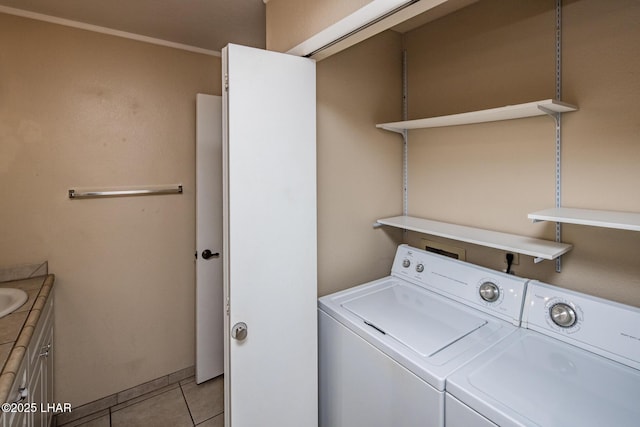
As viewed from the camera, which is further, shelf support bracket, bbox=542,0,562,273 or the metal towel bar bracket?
the metal towel bar bracket

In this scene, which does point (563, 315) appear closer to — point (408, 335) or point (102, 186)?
point (408, 335)

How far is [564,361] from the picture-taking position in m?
1.12

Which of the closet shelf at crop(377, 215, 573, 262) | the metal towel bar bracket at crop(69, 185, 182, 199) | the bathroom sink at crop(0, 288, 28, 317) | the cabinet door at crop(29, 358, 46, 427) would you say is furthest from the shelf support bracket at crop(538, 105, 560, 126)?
the bathroom sink at crop(0, 288, 28, 317)

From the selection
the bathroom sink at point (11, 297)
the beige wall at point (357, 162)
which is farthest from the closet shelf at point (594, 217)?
the bathroom sink at point (11, 297)

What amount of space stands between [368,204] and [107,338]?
191cm

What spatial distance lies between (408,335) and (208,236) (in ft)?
5.33

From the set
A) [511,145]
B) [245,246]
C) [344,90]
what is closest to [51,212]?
[245,246]

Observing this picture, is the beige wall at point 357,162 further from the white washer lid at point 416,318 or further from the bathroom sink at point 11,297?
the bathroom sink at point 11,297

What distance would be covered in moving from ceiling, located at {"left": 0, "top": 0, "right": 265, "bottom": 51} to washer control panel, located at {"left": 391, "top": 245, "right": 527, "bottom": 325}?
5.21 ft

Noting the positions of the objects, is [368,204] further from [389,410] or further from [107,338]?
[107,338]

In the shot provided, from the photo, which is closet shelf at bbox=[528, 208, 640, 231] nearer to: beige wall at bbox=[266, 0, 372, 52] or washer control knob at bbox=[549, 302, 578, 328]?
washer control knob at bbox=[549, 302, 578, 328]

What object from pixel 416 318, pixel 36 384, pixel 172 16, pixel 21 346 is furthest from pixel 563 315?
pixel 172 16

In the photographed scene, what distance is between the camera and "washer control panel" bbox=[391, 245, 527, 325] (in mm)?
1381

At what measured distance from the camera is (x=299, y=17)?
4.39 feet
